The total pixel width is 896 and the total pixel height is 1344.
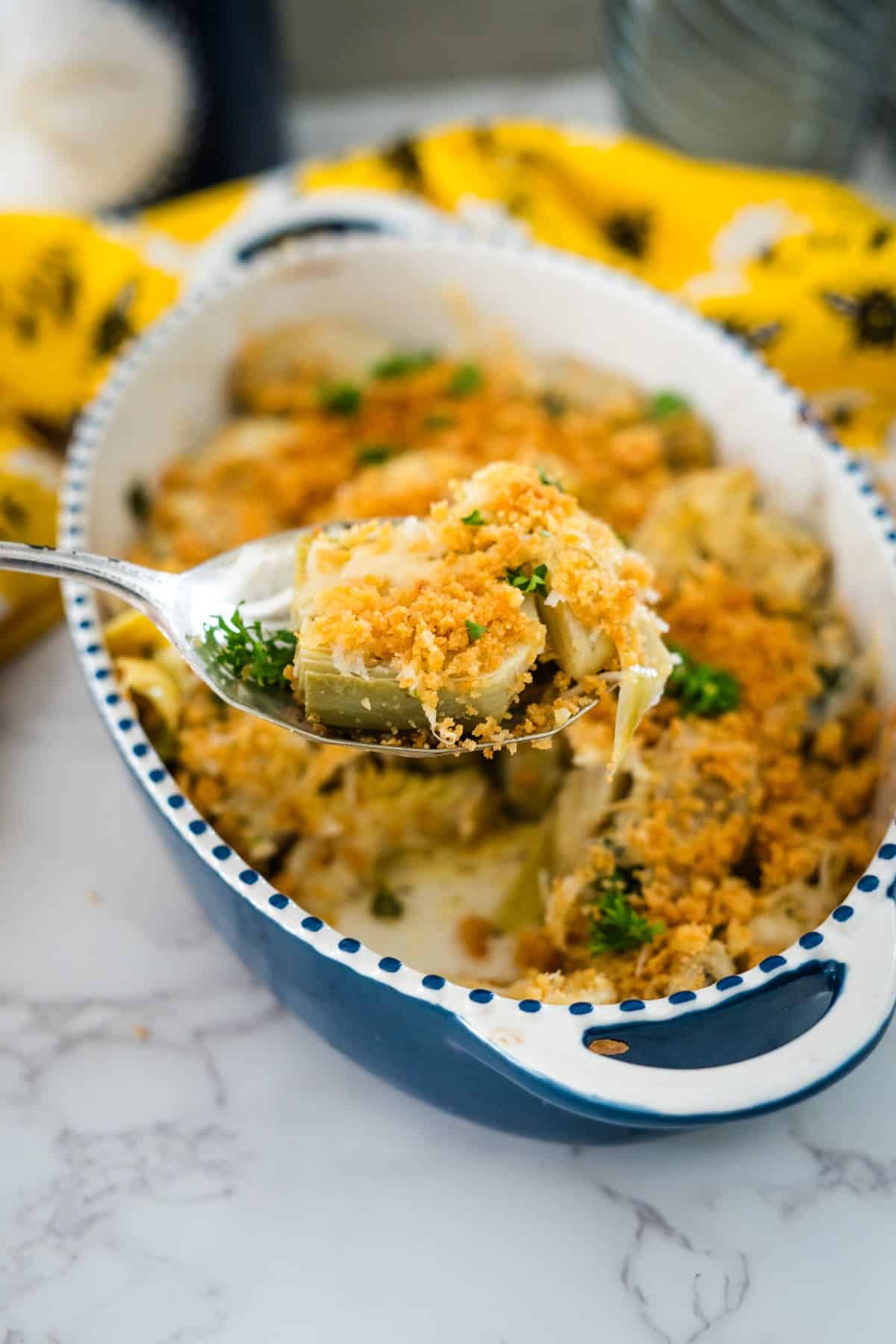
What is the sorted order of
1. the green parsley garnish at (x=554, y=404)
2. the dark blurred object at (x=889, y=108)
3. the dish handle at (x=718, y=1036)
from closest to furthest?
the dish handle at (x=718, y=1036)
the green parsley garnish at (x=554, y=404)
the dark blurred object at (x=889, y=108)

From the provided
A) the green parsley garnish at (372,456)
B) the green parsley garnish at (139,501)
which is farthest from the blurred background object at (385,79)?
the green parsley garnish at (372,456)

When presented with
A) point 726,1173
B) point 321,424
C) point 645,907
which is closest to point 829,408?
point 321,424

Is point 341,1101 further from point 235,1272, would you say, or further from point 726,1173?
point 726,1173

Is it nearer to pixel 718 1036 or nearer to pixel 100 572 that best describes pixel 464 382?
pixel 100 572

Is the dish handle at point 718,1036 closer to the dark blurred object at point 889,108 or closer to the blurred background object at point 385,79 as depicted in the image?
the blurred background object at point 385,79

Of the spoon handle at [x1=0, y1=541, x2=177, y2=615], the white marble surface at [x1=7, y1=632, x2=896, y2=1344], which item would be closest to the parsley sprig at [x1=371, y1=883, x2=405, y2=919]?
the white marble surface at [x1=7, y1=632, x2=896, y2=1344]

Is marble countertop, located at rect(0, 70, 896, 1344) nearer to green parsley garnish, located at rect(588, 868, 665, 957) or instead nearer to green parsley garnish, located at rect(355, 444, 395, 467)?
green parsley garnish, located at rect(588, 868, 665, 957)
